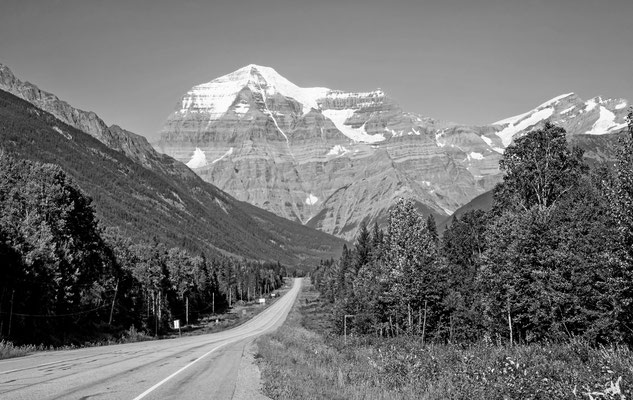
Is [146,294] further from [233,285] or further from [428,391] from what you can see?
[233,285]

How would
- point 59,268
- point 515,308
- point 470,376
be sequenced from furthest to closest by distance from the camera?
1. point 59,268
2. point 515,308
3. point 470,376

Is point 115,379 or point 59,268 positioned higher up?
point 59,268

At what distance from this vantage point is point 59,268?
4444 centimetres

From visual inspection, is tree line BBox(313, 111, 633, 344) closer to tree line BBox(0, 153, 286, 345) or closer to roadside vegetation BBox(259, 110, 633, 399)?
roadside vegetation BBox(259, 110, 633, 399)

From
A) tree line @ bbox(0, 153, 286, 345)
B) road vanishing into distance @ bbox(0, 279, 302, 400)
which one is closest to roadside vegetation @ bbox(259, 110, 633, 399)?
road vanishing into distance @ bbox(0, 279, 302, 400)

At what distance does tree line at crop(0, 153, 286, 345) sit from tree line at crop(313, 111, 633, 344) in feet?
100

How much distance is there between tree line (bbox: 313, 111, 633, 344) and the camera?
28.9m

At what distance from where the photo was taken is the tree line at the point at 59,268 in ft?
121

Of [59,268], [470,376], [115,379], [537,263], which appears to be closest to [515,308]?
[537,263]

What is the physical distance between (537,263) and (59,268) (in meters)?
40.3

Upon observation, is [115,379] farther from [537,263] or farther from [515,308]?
[537,263]

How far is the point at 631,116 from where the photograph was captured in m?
30.6

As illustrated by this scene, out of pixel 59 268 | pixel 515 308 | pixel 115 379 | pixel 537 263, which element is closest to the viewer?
pixel 115 379

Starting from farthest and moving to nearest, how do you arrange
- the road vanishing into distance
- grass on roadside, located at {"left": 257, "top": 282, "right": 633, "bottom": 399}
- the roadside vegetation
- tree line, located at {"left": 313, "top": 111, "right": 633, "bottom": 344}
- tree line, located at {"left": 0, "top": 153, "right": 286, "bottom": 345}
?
tree line, located at {"left": 0, "top": 153, "right": 286, "bottom": 345}
tree line, located at {"left": 313, "top": 111, "right": 633, "bottom": 344}
the roadside vegetation
the road vanishing into distance
grass on roadside, located at {"left": 257, "top": 282, "right": 633, "bottom": 399}
